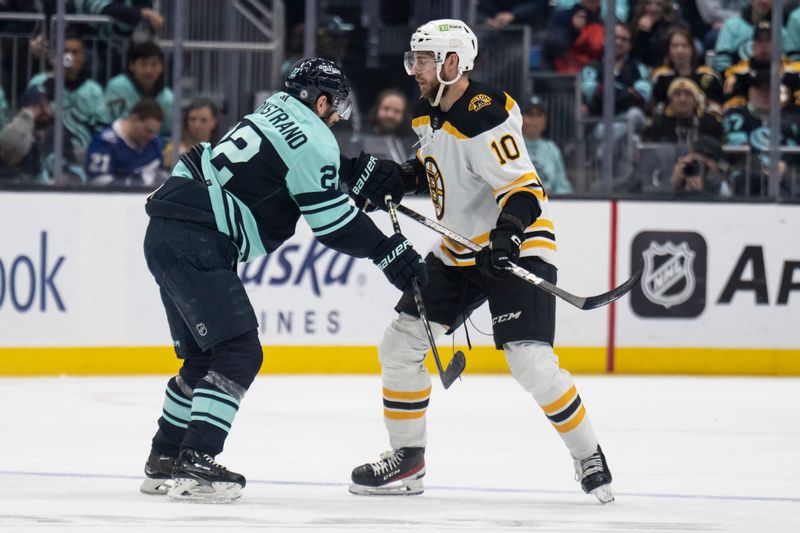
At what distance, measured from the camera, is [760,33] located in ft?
28.0

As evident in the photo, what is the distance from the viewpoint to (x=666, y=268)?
810 centimetres

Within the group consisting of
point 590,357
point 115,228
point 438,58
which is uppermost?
point 438,58

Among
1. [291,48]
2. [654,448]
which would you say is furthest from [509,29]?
[654,448]

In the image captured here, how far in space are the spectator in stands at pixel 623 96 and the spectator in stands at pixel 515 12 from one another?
58 centimetres

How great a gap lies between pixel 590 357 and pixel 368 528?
4.35 m

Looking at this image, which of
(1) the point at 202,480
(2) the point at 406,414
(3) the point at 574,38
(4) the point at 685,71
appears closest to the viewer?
(1) the point at 202,480

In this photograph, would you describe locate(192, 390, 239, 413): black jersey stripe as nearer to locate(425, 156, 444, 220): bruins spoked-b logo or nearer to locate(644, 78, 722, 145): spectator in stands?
locate(425, 156, 444, 220): bruins spoked-b logo

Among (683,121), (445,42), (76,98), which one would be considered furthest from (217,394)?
(683,121)

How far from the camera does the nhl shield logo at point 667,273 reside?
8.10 meters

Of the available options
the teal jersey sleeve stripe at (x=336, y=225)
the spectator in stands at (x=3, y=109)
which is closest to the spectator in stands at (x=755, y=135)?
the spectator in stands at (x=3, y=109)

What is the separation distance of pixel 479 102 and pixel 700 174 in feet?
13.2

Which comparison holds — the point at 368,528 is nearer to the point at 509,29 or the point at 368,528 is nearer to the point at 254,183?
the point at 254,183

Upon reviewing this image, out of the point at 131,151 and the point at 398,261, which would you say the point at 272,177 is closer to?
the point at 398,261

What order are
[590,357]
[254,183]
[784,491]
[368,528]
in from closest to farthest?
1. [368,528]
2. [254,183]
3. [784,491]
4. [590,357]
